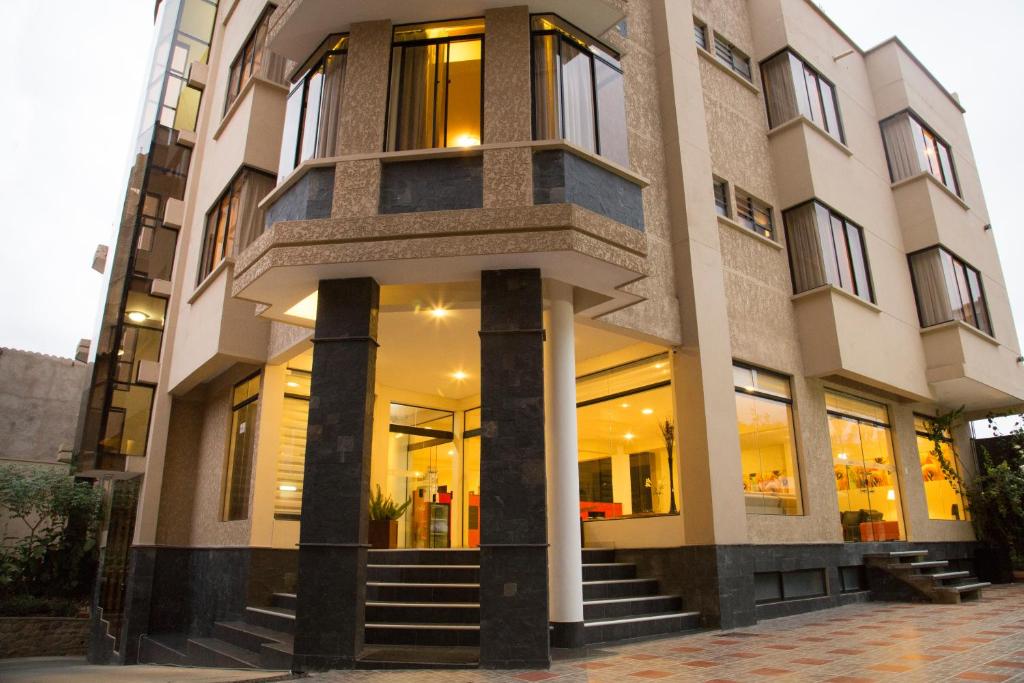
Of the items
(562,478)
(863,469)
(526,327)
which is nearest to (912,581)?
(863,469)

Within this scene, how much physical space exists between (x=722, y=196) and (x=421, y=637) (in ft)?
28.5

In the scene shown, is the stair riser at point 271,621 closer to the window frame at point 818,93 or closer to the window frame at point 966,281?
the window frame at point 818,93

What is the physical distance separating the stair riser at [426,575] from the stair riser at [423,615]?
79 centimetres

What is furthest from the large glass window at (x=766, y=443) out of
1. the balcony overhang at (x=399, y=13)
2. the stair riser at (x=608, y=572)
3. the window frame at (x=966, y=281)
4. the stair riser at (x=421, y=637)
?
the balcony overhang at (x=399, y=13)

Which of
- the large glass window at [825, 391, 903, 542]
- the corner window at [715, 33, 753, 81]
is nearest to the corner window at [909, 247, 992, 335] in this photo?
the large glass window at [825, 391, 903, 542]

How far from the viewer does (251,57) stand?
1246cm

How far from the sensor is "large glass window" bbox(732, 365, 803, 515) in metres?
10.2

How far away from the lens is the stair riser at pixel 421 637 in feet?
22.8

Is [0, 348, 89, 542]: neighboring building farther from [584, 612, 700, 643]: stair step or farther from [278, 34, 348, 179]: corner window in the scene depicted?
A: [584, 612, 700, 643]: stair step

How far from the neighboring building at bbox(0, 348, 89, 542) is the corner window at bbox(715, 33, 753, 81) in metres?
22.8

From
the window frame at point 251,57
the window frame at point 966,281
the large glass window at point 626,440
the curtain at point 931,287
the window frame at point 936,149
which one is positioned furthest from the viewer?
the window frame at point 936,149

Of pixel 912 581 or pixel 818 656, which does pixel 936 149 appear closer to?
pixel 912 581

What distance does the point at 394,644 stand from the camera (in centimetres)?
705

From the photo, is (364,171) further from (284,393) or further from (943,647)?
(943,647)
